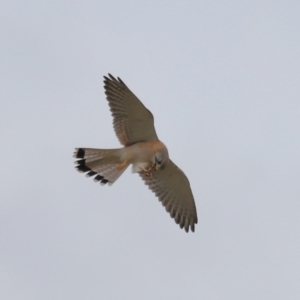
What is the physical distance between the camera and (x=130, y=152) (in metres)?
17.1

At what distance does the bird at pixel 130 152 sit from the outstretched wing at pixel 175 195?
2 cm

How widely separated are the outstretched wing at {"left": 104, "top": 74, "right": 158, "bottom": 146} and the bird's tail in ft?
1.08

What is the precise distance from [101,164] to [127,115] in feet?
3.50

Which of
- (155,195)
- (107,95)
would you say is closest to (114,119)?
(107,95)

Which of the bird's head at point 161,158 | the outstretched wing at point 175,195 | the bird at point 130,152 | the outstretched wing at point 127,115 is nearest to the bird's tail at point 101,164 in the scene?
the bird at point 130,152

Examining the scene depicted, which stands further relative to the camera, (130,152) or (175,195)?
(175,195)

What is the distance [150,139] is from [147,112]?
771 millimetres

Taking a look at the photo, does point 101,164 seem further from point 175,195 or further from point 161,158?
point 175,195

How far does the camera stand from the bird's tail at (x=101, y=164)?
56.4 ft

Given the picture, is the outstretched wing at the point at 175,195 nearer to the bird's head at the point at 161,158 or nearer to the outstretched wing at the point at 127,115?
the bird's head at the point at 161,158

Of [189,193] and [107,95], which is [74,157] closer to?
[107,95]

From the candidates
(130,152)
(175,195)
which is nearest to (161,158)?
(130,152)

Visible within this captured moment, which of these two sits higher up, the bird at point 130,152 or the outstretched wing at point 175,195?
the bird at point 130,152

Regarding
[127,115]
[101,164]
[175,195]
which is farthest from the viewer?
[175,195]
